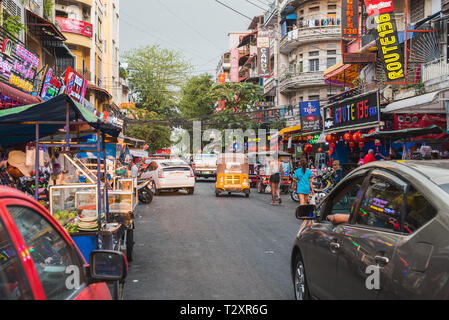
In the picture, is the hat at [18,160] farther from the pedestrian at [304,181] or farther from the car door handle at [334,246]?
the pedestrian at [304,181]

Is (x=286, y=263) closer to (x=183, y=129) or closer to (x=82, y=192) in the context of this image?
(x=82, y=192)

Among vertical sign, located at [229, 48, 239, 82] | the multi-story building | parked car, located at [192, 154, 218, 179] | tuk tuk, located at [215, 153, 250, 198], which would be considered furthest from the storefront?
vertical sign, located at [229, 48, 239, 82]

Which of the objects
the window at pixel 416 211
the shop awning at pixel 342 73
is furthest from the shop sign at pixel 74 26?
the window at pixel 416 211

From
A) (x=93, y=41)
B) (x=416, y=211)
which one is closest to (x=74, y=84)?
(x=93, y=41)

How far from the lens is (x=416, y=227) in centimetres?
299

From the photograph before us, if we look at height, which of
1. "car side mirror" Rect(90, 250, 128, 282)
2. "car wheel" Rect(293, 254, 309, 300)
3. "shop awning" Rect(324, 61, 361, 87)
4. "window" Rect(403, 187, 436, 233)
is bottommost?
"car wheel" Rect(293, 254, 309, 300)

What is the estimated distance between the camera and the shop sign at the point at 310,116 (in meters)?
27.9

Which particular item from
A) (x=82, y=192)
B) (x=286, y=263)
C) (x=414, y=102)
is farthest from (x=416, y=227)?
(x=414, y=102)

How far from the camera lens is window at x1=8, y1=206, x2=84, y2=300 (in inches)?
86.6

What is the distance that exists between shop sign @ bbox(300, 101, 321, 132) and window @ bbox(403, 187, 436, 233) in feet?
82.2

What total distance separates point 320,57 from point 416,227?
37.1 m

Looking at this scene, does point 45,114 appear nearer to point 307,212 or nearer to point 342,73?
point 307,212

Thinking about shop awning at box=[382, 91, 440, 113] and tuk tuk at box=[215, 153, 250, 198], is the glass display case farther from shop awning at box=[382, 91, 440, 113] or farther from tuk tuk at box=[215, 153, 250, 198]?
tuk tuk at box=[215, 153, 250, 198]

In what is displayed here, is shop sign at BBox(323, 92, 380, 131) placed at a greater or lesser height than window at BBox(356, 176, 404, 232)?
greater
